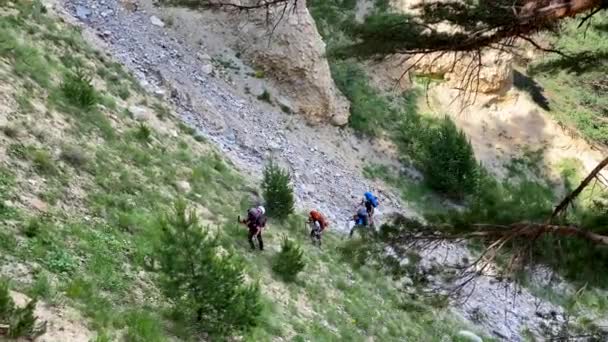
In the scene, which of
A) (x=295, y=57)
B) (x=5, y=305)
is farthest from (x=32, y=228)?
(x=295, y=57)

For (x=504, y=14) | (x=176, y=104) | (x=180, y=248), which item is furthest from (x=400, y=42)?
(x=176, y=104)

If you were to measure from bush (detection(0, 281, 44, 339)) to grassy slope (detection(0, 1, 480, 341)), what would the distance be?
58 centimetres

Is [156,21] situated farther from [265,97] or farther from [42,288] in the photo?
[42,288]

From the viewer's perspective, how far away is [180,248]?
621 cm

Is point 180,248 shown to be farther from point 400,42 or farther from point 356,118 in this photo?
point 356,118

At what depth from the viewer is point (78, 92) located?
10.1 metres

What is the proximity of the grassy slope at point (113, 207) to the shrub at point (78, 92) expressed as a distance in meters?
0.13

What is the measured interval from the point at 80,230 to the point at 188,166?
4.57 meters

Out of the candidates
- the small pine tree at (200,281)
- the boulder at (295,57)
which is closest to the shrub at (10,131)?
the small pine tree at (200,281)

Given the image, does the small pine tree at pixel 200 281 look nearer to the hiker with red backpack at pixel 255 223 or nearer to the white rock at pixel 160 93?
the hiker with red backpack at pixel 255 223

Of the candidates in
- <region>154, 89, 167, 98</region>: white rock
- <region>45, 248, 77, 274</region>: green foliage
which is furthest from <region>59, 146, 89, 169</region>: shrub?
<region>154, 89, 167, 98</region>: white rock

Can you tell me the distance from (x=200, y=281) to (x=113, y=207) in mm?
2367

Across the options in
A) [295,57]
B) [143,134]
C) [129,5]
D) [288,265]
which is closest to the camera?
[288,265]

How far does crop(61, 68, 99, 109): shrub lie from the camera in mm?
9938
